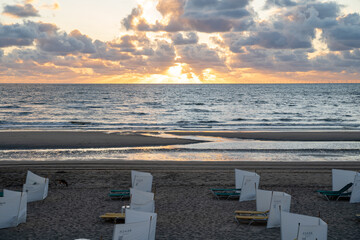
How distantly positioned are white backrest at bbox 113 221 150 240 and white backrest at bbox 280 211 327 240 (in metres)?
3.65

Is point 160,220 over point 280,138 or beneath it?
beneath

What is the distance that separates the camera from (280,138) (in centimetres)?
3475

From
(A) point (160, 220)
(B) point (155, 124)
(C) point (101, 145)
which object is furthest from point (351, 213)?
(B) point (155, 124)

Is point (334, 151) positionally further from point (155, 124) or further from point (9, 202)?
point (155, 124)

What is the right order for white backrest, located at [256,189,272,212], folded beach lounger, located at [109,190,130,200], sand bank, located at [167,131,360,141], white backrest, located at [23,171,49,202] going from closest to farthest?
white backrest, located at [256,189,272,212]
white backrest, located at [23,171,49,202]
folded beach lounger, located at [109,190,130,200]
sand bank, located at [167,131,360,141]

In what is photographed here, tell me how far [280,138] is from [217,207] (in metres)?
21.0

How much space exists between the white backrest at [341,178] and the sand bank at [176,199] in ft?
3.63

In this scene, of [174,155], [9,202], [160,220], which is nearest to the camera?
[9,202]

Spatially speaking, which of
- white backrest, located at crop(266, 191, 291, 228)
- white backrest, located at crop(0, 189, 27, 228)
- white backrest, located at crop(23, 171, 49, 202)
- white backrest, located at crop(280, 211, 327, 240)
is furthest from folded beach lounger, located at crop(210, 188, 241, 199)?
white backrest, located at crop(0, 189, 27, 228)

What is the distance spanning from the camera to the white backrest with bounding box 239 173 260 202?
622 inches

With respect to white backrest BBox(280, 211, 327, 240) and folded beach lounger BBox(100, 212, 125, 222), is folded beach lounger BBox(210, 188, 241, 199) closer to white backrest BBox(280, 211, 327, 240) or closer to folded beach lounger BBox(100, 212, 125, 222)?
folded beach lounger BBox(100, 212, 125, 222)

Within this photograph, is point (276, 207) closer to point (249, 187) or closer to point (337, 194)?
point (249, 187)

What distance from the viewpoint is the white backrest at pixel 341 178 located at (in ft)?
54.4

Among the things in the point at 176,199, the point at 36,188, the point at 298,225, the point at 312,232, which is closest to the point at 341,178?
the point at 176,199
